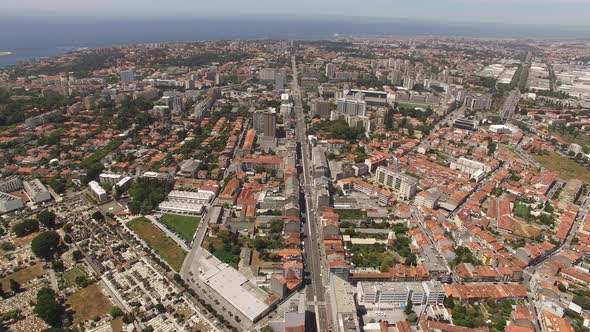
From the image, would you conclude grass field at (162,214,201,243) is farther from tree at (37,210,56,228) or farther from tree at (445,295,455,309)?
tree at (445,295,455,309)

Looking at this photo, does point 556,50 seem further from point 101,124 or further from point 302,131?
point 101,124

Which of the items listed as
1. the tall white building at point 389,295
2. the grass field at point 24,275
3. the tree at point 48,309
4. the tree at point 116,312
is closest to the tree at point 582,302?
the tall white building at point 389,295

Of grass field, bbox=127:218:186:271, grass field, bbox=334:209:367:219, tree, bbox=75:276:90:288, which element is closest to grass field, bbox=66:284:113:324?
tree, bbox=75:276:90:288

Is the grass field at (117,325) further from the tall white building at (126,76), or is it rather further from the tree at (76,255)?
the tall white building at (126,76)

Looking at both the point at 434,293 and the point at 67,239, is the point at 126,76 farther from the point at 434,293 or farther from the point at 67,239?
the point at 434,293

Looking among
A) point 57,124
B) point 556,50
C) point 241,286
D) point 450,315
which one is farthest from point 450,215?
point 556,50

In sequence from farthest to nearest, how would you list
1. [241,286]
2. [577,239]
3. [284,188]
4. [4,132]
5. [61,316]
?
[4,132]
[284,188]
[577,239]
[241,286]
[61,316]
